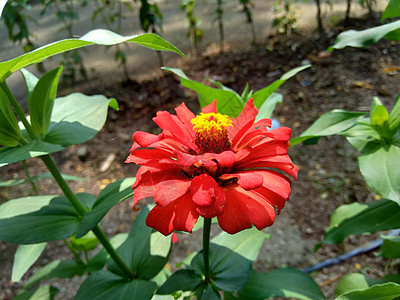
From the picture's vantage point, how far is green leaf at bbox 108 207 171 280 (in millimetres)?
→ 814

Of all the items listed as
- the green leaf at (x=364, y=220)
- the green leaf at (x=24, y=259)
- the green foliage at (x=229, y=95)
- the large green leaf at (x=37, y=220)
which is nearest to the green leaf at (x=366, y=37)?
the green foliage at (x=229, y=95)

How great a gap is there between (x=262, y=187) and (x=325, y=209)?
1096 millimetres

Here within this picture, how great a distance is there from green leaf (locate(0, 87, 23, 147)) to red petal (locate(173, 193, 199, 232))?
39 cm

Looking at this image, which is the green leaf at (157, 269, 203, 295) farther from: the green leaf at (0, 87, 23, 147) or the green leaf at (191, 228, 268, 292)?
the green leaf at (0, 87, 23, 147)

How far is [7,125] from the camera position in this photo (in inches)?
25.0

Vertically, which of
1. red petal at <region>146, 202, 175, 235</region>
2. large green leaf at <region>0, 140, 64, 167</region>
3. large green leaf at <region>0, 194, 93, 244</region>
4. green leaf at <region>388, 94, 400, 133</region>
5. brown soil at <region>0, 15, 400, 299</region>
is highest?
large green leaf at <region>0, 140, 64, 167</region>

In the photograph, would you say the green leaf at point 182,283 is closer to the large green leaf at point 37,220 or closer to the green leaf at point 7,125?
the large green leaf at point 37,220

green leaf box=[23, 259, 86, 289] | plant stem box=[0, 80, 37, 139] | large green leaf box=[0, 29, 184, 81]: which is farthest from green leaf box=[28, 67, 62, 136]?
green leaf box=[23, 259, 86, 289]

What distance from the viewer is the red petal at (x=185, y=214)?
459 mm

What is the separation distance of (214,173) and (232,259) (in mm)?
353

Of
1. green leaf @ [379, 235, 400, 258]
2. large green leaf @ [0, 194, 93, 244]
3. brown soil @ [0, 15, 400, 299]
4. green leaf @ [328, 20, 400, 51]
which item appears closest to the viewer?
large green leaf @ [0, 194, 93, 244]

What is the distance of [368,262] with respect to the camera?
1.25 metres

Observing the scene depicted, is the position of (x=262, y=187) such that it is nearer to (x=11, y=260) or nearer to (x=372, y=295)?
(x=372, y=295)

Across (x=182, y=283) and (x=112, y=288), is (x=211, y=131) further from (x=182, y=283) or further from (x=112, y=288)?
(x=112, y=288)
